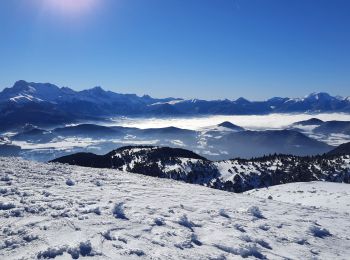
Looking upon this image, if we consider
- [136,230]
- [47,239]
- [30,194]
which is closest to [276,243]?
[136,230]

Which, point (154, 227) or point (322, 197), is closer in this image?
point (154, 227)

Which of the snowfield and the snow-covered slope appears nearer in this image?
the snowfield

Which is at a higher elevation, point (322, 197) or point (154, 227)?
point (154, 227)

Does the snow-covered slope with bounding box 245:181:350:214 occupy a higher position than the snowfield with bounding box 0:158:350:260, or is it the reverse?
the snowfield with bounding box 0:158:350:260

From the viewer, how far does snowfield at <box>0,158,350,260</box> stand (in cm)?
1343

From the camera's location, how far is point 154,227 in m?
16.4

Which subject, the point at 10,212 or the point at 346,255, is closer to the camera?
the point at 346,255

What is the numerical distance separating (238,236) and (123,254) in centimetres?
545

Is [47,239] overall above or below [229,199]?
above

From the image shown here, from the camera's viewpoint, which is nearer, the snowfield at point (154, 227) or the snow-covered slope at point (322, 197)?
the snowfield at point (154, 227)

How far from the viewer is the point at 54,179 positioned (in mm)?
29266

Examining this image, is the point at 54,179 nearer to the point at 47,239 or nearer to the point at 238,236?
the point at 47,239

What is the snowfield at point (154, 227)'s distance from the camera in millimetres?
13430

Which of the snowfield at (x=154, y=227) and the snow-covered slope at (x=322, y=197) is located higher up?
the snowfield at (x=154, y=227)
